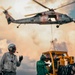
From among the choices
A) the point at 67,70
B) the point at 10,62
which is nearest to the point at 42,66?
the point at 67,70

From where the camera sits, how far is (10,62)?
401 inches

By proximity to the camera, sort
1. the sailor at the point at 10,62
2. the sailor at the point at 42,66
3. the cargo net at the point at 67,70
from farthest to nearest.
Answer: the cargo net at the point at 67,70 → the sailor at the point at 42,66 → the sailor at the point at 10,62

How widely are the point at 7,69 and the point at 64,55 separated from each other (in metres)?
9.97

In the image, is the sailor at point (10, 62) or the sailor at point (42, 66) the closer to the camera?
the sailor at point (10, 62)

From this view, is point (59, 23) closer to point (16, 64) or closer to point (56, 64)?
point (56, 64)

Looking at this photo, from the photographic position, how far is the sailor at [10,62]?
396 inches

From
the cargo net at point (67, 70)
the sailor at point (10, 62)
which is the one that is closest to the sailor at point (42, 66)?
the cargo net at point (67, 70)

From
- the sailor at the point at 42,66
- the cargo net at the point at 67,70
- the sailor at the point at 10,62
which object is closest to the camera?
the sailor at the point at 10,62

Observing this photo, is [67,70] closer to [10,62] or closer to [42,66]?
[42,66]

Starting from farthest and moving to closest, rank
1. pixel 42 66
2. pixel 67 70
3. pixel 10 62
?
pixel 67 70 < pixel 42 66 < pixel 10 62

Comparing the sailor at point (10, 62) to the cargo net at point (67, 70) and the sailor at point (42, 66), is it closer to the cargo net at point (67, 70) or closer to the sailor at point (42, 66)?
the sailor at point (42, 66)

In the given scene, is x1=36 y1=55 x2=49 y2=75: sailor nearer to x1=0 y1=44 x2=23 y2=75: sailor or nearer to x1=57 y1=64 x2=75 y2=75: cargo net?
x1=57 y1=64 x2=75 y2=75: cargo net

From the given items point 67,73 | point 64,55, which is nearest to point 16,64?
point 67,73

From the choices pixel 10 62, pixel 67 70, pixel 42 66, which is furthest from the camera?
pixel 67 70
